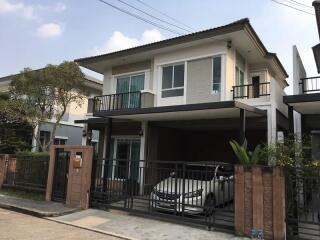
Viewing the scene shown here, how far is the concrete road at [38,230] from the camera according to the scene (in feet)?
24.8

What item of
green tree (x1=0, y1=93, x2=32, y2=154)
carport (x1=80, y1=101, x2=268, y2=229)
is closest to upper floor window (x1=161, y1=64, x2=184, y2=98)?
carport (x1=80, y1=101, x2=268, y2=229)

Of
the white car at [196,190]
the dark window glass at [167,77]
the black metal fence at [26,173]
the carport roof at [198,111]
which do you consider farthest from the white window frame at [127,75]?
the white car at [196,190]

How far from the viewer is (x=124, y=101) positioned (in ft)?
52.4

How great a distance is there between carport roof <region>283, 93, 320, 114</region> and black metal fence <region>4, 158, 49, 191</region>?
9.41 metres

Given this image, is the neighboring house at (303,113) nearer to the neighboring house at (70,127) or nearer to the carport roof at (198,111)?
the carport roof at (198,111)

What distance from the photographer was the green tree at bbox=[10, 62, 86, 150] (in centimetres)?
1719

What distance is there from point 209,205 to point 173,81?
7.71 m

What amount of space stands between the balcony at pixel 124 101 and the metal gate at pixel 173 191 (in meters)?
4.65

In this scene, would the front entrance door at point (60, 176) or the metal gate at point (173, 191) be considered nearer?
the metal gate at point (173, 191)

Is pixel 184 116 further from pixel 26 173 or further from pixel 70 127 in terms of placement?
pixel 70 127

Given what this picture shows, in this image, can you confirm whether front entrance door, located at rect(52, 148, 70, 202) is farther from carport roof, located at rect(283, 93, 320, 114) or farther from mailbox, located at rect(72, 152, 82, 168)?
carport roof, located at rect(283, 93, 320, 114)

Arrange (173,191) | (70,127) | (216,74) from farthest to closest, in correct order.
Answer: (70,127) → (216,74) → (173,191)

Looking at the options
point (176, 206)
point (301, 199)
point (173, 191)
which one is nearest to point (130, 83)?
point (173, 191)

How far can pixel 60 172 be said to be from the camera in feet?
39.0
